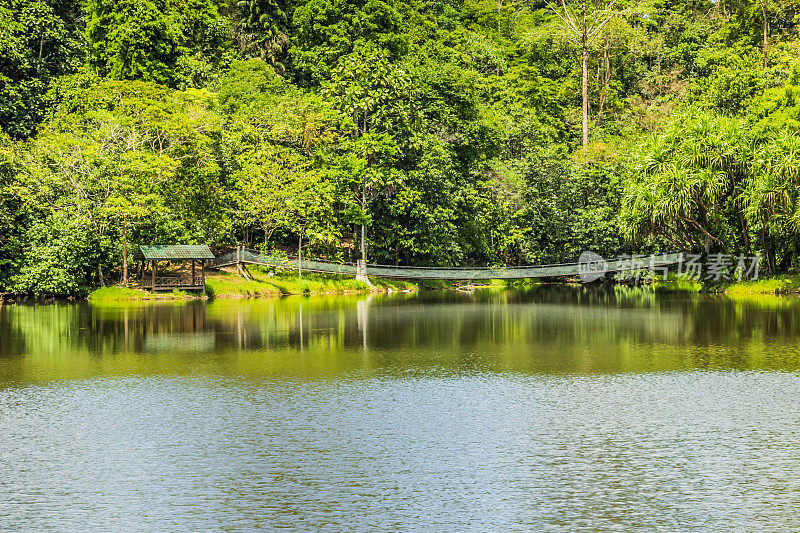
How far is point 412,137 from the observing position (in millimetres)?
50375

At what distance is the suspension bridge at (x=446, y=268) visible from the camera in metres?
45.4

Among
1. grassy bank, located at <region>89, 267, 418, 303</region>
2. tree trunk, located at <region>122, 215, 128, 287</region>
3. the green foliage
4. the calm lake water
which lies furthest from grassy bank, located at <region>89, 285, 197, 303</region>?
the green foliage

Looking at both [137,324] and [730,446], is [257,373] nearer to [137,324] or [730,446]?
[730,446]

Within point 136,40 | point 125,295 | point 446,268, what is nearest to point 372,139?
point 446,268

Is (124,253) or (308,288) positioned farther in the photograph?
(308,288)

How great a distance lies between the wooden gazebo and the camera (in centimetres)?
3866

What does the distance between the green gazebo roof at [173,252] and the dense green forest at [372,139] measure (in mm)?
1884

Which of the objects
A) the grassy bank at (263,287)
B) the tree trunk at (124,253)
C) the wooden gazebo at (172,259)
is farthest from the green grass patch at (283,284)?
the tree trunk at (124,253)

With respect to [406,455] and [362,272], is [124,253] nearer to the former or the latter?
[362,272]

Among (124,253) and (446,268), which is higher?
(124,253)

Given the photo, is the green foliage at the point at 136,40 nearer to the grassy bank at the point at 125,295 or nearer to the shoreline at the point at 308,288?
the shoreline at the point at 308,288

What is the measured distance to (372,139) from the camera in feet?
164

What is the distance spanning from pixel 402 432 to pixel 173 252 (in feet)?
98.8

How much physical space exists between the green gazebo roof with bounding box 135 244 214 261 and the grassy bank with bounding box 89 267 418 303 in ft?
5.85
